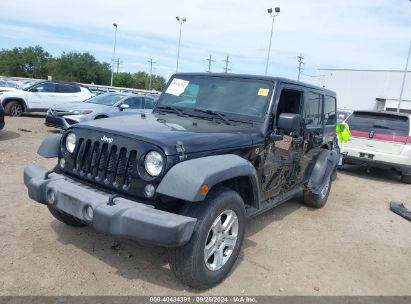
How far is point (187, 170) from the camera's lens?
3012 mm

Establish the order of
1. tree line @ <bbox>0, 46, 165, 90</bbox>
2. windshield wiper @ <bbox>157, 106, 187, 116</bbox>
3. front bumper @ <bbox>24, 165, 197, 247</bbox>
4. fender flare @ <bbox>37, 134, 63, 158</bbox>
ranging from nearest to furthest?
front bumper @ <bbox>24, 165, 197, 247</bbox> → fender flare @ <bbox>37, 134, 63, 158</bbox> → windshield wiper @ <bbox>157, 106, 187, 116</bbox> → tree line @ <bbox>0, 46, 165, 90</bbox>

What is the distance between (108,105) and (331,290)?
373 inches

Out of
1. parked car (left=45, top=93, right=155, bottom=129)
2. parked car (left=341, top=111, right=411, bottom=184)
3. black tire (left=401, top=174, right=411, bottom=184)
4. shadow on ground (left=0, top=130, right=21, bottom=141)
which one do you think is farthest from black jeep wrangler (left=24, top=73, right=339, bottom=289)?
shadow on ground (left=0, top=130, right=21, bottom=141)

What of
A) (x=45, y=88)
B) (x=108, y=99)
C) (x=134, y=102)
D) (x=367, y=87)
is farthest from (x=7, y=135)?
(x=367, y=87)

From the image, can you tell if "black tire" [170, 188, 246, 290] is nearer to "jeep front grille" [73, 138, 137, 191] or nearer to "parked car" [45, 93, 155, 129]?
"jeep front grille" [73, 138, 137, 191]

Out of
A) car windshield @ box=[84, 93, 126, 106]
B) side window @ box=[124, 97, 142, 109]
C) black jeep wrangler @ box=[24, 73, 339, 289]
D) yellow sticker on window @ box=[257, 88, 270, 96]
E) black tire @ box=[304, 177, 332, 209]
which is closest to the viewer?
black jeep wrangler @ box=[24, 73, 339, 289]

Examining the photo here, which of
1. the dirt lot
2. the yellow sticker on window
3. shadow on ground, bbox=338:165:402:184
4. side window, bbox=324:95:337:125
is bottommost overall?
the dirt lot

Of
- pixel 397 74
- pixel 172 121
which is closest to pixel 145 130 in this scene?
pixel 172 121

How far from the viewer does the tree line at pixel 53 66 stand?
72000 millimetres

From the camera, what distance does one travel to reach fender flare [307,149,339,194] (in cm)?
570

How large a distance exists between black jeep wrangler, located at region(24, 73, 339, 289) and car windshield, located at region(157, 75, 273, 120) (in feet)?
0.04

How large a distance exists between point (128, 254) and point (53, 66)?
76432 millimetres

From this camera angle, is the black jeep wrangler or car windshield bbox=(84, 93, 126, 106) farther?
car windshield bbox=(84, 93, 126, 106)

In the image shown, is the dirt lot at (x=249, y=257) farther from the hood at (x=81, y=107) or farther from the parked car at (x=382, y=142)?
the hood at (x=81, y=107)
